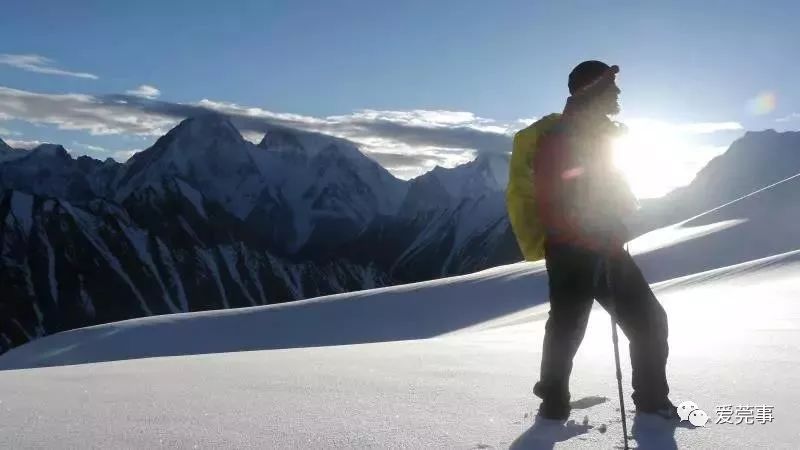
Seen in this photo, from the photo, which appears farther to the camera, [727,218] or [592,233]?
[727,218]

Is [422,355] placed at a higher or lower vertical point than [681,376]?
lower

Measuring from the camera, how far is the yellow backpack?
482 cm

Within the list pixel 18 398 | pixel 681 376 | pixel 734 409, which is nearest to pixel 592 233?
pixel 734 409

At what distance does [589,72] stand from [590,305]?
145 centimetres

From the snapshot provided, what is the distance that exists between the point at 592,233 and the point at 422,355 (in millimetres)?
3808

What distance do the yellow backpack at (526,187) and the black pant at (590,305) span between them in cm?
13

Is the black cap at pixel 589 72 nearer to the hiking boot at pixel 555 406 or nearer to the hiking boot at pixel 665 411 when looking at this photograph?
the hiking boot at pixel 555 406

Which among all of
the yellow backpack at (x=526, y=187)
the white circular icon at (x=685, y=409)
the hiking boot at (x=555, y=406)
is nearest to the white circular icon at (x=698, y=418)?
the white circular icon at (x=685, y=409)

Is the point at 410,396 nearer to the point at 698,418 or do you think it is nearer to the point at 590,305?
the point at 590,305

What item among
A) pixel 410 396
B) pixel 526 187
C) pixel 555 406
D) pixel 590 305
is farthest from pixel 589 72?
pixel 410 396

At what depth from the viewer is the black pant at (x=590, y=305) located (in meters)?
4.72

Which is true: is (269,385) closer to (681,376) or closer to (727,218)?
(681,376)

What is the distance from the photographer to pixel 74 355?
84.6ft

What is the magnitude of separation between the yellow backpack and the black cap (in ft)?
0.78
